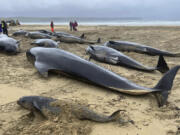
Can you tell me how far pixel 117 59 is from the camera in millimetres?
7492

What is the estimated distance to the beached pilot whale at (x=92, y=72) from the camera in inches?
173

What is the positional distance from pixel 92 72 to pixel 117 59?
2.52 m

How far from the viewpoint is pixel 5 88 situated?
4.82 meters

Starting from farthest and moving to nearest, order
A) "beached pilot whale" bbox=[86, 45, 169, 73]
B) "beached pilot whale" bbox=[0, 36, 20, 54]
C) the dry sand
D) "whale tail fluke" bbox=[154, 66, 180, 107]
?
"beached pilot whale" bbox=[0, 36, 20, 54], "beached pilot whale" bbox=[86, 45, 169, 73], "whale tail fluke" bbox=[154, 66, 180, 107], the dry sand

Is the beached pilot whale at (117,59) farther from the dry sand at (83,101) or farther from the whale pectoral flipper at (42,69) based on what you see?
the whale pectoral flipper at (42,69)

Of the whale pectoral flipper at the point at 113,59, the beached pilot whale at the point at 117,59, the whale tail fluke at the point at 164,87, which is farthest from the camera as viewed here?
the whale pectoral flipper at the point at 113,59

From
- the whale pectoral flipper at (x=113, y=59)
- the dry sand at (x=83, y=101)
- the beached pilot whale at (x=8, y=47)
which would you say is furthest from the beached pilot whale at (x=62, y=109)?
the beached pilot whale at (x=8, y=47)

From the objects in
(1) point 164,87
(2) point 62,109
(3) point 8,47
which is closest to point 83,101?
(2) point 62,109

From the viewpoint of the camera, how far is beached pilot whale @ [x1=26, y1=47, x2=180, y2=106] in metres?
4.41

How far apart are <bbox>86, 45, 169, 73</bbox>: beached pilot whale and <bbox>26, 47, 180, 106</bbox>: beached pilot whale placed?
2.03m

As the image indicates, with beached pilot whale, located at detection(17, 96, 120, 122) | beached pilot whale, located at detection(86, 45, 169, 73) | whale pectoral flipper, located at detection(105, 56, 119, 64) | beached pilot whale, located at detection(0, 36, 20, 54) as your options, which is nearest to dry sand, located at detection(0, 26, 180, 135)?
beached pilot whale, located at detection(17, 96, 120, 122)

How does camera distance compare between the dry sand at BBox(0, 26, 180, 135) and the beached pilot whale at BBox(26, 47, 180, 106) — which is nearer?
the dry sand at BBox(0, 26, 180, 135)

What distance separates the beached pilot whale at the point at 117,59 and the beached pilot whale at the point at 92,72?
6.67 ft

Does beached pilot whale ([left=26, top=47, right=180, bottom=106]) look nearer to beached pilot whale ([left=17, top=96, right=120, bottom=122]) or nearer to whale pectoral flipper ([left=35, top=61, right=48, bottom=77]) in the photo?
whale pectoral flipper ([left=35, top=61, right=48, bottom=77])
